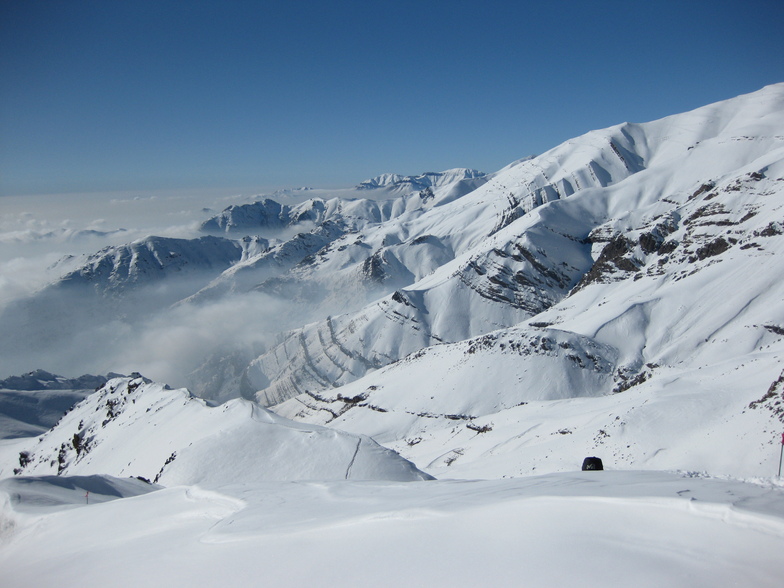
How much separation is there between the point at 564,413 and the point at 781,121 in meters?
187

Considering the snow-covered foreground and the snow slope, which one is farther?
the snow slope

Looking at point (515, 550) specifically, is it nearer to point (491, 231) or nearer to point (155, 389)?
point (155, 389)

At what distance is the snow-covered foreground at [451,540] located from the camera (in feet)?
20.7

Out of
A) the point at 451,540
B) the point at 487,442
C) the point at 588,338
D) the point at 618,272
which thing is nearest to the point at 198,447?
the point at 451,540

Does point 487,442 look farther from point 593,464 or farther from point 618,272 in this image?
point 618,272

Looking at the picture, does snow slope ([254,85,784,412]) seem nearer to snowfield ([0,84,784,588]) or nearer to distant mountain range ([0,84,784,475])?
distant mountain range ([0,84,784,475])

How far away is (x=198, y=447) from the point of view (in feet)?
95.1

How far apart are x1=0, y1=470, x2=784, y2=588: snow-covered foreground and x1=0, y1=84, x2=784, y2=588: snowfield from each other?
0.16ft

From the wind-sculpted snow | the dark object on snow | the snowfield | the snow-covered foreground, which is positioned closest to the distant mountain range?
the snowfield

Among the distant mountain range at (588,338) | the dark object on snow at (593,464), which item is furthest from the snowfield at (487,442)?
the dark object on snow at (593,464)

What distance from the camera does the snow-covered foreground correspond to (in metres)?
6.31

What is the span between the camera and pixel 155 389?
60781mm

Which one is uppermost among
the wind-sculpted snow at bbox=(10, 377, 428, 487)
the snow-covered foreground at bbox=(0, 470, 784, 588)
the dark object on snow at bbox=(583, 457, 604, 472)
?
the snow-covered foreground at bbox=(0, 470, 784, 588)

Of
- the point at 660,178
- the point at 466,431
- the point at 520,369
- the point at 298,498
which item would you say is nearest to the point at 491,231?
the point at 660,178
